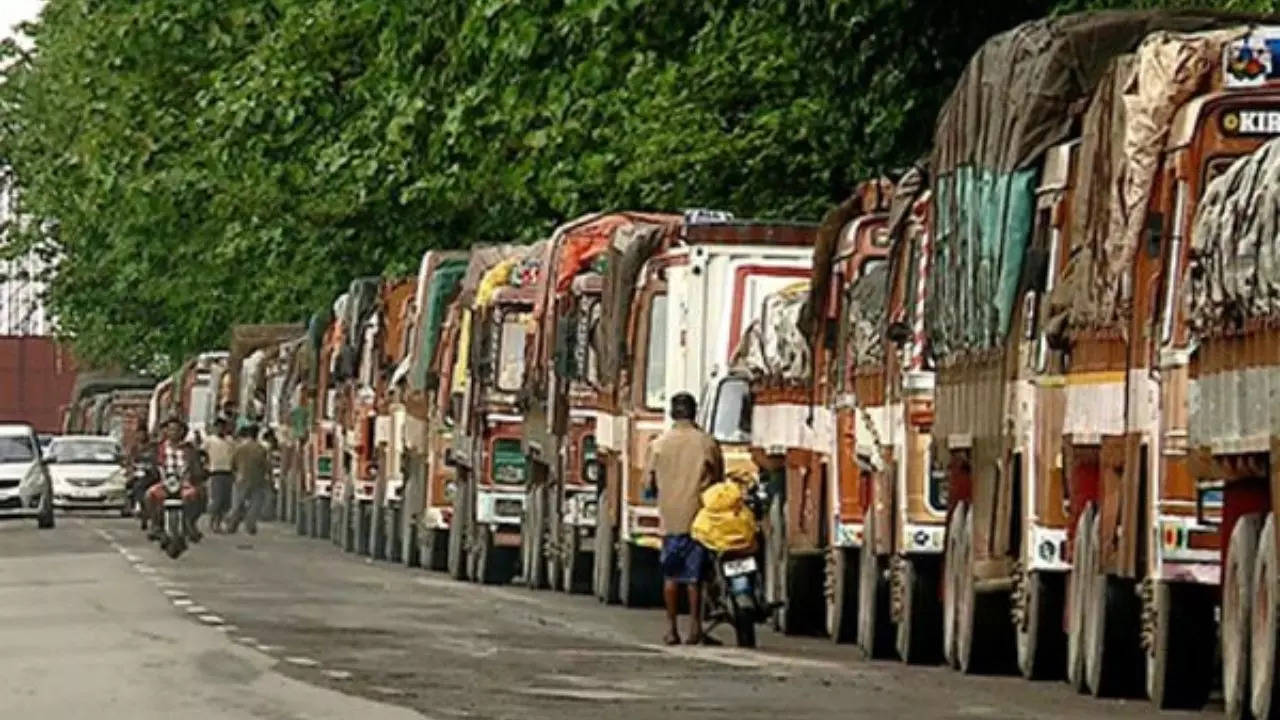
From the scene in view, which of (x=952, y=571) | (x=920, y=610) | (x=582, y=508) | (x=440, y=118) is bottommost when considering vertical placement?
(x=920, y=610)

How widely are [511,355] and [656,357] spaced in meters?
7.49

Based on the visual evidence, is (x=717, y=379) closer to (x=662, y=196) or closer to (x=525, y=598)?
(x=525, y=598)

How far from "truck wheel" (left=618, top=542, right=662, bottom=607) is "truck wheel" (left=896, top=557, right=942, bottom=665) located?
911 cm

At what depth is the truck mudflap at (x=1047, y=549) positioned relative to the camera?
2144 cm

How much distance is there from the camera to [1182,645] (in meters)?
19.4

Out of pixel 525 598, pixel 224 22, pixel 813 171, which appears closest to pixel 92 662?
pixel 525 598

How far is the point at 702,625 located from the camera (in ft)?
89.4

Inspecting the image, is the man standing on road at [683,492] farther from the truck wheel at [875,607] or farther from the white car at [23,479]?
the white car at [23,479]

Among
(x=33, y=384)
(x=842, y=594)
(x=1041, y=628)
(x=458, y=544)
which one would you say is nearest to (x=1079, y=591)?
(x=1041, y=628)

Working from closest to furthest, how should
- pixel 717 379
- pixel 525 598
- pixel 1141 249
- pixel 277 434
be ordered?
1. pixel 1141 249
2. pixel 717 379
3. pixel 525 598
4. pixel 277 434

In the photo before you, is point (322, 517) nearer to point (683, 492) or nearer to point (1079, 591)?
point (683, 492)

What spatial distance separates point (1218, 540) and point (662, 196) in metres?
23.7

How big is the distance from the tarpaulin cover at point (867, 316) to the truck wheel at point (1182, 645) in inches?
264

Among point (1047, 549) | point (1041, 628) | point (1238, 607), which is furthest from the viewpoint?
point (1041, 628)
